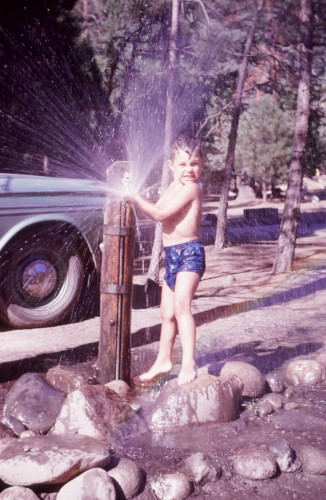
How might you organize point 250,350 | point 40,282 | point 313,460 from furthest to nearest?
point 40,282, point 250,350, point 313,460

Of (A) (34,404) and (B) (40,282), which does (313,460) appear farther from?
(B) (40,282)

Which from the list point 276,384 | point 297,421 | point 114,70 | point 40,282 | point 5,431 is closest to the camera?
point 5,431

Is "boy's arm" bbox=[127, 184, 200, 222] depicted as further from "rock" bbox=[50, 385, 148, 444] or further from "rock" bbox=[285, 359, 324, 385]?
"rock" bbox=[285, 359, 324, 385]

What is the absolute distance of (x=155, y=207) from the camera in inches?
131

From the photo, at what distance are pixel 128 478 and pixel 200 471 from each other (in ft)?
1.15

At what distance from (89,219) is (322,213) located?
22.2 meters

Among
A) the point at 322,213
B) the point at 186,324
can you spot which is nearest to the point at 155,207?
the point at 186,324

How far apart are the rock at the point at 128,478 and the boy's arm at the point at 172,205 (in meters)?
1.44

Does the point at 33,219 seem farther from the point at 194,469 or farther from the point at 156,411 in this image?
the point at 194,469

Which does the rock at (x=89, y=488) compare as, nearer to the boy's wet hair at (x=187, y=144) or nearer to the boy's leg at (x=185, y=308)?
the boy's leg at (x=185, y=308)

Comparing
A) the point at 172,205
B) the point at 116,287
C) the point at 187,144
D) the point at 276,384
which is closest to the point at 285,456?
the point at 276,384

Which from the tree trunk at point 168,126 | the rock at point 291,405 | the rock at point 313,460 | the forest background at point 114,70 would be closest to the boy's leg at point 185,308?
the rock at point 291,405

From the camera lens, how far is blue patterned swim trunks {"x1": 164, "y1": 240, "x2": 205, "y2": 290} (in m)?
3.45

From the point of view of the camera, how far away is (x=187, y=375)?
3316 mm
